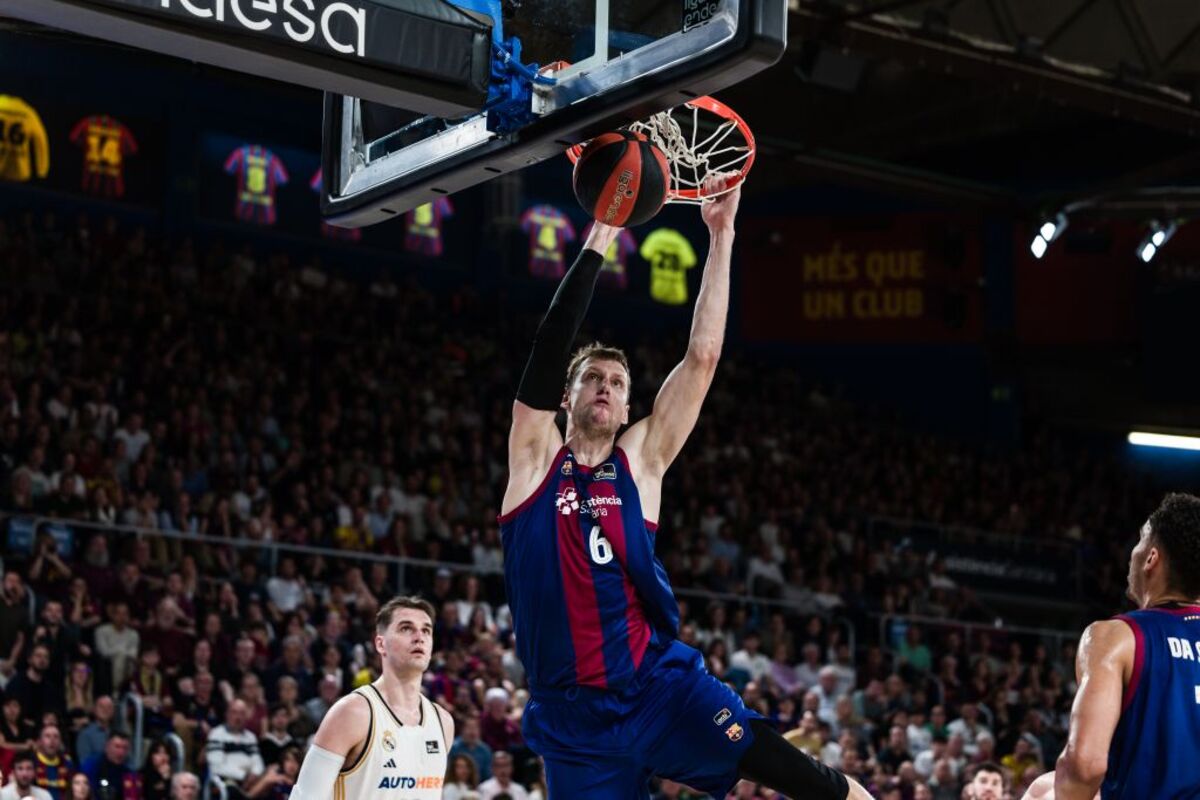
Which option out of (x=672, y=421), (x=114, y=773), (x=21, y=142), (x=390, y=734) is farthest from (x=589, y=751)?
(x=21, y=142)

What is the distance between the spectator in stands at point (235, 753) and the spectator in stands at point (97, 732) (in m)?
0.70

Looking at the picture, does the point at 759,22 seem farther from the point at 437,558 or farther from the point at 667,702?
the point at 437,558

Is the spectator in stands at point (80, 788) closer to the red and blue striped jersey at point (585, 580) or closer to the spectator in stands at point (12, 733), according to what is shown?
the spectator in stands at point (12, 733)

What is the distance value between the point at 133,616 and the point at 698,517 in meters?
8.67

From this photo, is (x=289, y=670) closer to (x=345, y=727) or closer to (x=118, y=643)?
(x=118, y=643)

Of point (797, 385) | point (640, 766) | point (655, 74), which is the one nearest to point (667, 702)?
point (640, 766)

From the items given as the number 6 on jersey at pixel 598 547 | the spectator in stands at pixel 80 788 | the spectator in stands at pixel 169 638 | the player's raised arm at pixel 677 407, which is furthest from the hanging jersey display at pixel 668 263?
the number 6 on jersey at pixel 598 547

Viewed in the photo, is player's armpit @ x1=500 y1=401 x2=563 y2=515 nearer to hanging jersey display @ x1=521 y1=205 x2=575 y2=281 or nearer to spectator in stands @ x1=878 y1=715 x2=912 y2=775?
spectator in stands @ x1=878 y1=715 x2=912 y2=775

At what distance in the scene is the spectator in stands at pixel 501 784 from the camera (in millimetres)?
12559

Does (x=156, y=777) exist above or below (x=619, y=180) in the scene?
below

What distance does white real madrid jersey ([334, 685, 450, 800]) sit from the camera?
24.0ft

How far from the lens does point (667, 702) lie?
17.7 ft

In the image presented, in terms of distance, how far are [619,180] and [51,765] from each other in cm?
722

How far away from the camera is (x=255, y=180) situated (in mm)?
23812
